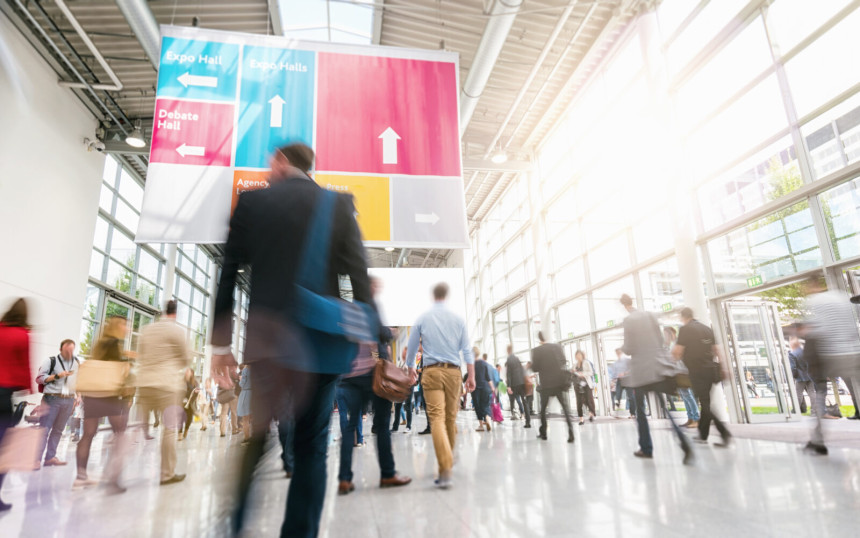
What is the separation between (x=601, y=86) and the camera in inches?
447

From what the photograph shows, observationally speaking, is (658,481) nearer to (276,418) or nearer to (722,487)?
(722,487)

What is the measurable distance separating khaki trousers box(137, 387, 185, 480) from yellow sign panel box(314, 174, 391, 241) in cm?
221

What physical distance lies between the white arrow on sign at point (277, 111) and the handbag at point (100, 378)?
271 cm

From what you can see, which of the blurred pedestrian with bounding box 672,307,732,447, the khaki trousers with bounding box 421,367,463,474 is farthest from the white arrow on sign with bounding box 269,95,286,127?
the blurred pedestrian with bounding box 672,307,732,447

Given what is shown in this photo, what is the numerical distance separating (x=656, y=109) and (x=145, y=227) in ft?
28.0

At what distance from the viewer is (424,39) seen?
9.99 m

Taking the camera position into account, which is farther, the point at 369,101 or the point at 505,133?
the point at 505,133

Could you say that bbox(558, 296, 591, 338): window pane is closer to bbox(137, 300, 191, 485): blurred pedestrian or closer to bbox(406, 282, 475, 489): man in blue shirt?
bbox(406, 282, 475, 489): man in blue shirt

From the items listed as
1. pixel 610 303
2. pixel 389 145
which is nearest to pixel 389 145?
pixel 389 145

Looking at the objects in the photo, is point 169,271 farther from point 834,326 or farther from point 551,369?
point 834,326

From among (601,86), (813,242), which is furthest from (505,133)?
(813,242)

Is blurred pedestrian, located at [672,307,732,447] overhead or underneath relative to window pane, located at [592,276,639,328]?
underneath

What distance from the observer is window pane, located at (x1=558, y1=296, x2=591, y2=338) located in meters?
12.2

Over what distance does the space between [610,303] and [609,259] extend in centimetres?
103
